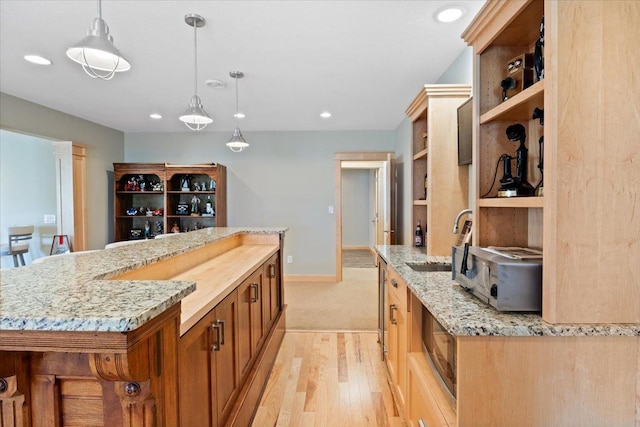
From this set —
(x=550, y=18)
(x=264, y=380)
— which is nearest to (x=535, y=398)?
(x=550, y=18)

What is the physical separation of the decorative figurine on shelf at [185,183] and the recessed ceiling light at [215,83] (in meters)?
2.40

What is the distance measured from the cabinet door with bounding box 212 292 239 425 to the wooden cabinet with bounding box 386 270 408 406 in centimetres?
93

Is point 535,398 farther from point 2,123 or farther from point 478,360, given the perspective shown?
point 2,123

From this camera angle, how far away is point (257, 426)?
1980mm

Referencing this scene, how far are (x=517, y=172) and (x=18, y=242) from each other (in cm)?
686

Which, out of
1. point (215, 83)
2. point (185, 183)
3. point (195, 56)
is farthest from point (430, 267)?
point (185, 183)

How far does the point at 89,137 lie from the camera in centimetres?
495

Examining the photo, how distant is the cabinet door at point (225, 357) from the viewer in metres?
1.51

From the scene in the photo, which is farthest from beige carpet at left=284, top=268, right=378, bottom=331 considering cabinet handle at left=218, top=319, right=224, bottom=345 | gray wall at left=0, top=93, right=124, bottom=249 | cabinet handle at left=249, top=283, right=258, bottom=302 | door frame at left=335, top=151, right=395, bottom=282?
gray wall at left=0, top=93, right=124, bottom=249

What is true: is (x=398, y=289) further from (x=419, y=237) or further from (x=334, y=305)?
(x=334, y=305)

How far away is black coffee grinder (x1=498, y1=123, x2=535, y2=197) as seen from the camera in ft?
4.70

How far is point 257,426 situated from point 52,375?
4.65 ft

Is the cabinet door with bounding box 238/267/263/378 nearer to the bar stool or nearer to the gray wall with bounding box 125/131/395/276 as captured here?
the gray wall with bounding box 125/131/395/276

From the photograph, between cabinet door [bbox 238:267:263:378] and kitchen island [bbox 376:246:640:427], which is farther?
cabinet door [bbox 238:267:263:378]
